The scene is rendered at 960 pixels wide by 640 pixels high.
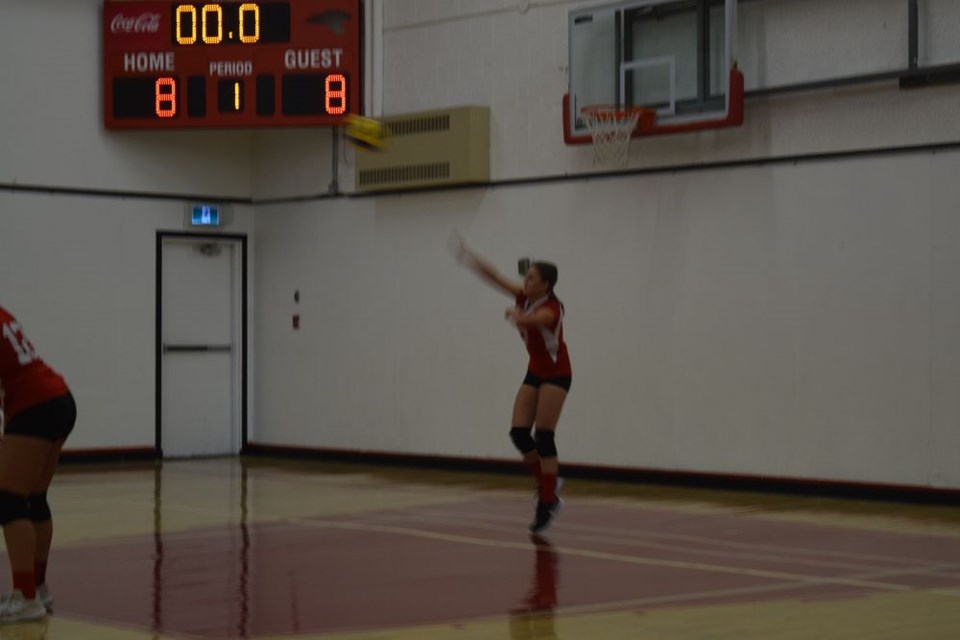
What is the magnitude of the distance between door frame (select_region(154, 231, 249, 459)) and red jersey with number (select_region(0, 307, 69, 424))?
1101 centimetres

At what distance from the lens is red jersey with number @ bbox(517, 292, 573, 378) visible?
36.4 feet

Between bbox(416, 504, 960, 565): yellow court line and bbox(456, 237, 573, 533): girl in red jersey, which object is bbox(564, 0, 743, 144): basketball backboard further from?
bbox(416, 504, 960, 565): yellow court line

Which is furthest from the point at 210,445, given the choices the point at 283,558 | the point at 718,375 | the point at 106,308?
the point at 283,558

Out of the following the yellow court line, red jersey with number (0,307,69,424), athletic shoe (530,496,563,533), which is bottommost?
the yellow court line

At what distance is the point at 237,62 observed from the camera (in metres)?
17.5

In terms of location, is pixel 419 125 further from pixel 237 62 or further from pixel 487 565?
pixel 487 565

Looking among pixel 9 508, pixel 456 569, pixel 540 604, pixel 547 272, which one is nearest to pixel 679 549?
pixel 456 569

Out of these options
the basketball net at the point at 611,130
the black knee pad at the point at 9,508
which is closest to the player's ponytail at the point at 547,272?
the basketball net at the point at 611,130

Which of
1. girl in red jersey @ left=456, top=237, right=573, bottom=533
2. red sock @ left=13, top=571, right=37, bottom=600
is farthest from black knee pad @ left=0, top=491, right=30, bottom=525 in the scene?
girl in red jersey @ left=456, top=237, right=573, bottom=533

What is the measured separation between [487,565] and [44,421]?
311 cm

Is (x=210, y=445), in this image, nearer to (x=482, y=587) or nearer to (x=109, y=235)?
(x=109, y=235)

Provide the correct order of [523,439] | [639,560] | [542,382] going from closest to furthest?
[639,560] → [542,382] → [523,439]

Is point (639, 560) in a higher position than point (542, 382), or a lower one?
lower

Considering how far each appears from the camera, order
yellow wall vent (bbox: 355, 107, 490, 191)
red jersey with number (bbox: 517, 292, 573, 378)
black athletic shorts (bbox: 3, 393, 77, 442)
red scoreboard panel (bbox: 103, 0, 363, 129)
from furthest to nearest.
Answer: red scoreboard panel (bbox: 103, 0, 363, 129)
yellow wall vent (bbox: 355, 107, 490, 191)
red jersey with number (bbox: 517, 292, 573, 378)
black athletic shorts (bbox: 3, 393, 77, 442)
